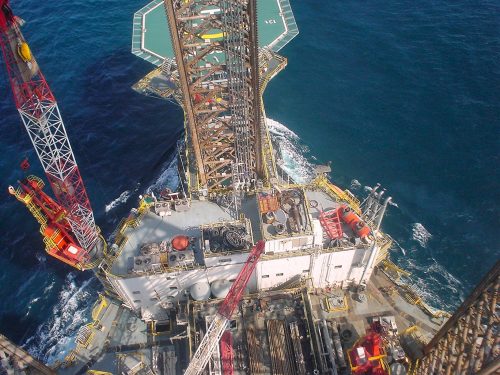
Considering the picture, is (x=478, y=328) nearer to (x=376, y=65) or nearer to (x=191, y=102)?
(x=191, y=102)

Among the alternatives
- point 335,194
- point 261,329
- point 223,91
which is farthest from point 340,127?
point 261,329

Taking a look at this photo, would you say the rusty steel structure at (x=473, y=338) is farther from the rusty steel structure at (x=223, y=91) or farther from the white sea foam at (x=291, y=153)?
the white sea foam at (x=291, y=153)

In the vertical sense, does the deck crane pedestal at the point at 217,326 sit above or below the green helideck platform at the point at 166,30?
below

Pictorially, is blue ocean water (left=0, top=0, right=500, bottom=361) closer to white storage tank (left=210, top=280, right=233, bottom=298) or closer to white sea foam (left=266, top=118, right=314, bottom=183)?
white sea foam (left=266, top=118, right=314, bottom=183)

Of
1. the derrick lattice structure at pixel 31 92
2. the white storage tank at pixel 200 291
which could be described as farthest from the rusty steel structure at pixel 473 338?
the derrick lattice structure at pixel 31 92

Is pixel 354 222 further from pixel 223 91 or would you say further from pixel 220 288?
pixel 223 91

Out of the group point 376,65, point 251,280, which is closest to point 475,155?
point 376,65
